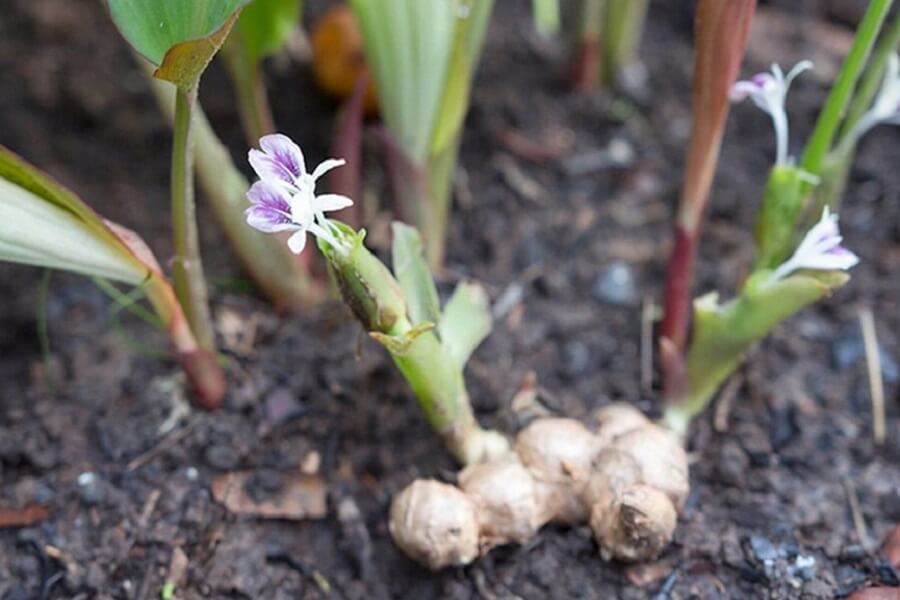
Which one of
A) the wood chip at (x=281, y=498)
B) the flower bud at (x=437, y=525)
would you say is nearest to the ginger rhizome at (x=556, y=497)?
the flower bud at (x=437, y=525)


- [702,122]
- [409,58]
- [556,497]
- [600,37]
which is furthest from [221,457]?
[600,37]

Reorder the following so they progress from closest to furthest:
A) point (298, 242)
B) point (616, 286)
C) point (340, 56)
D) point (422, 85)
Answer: point (298, 242) < point (422, 85) < point (616, 286) < point (340, 56)

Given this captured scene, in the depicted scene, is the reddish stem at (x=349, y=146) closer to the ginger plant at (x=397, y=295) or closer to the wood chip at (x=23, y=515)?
the ginger plant at (x=397, y=295)

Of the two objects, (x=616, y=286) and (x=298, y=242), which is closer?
(x=298, y=242)

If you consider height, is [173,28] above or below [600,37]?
above

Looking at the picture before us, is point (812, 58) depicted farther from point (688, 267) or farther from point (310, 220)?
point (310, 220)

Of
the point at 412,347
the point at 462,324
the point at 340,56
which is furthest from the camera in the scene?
the point at 340,56

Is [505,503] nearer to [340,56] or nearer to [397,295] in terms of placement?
[397,295]
